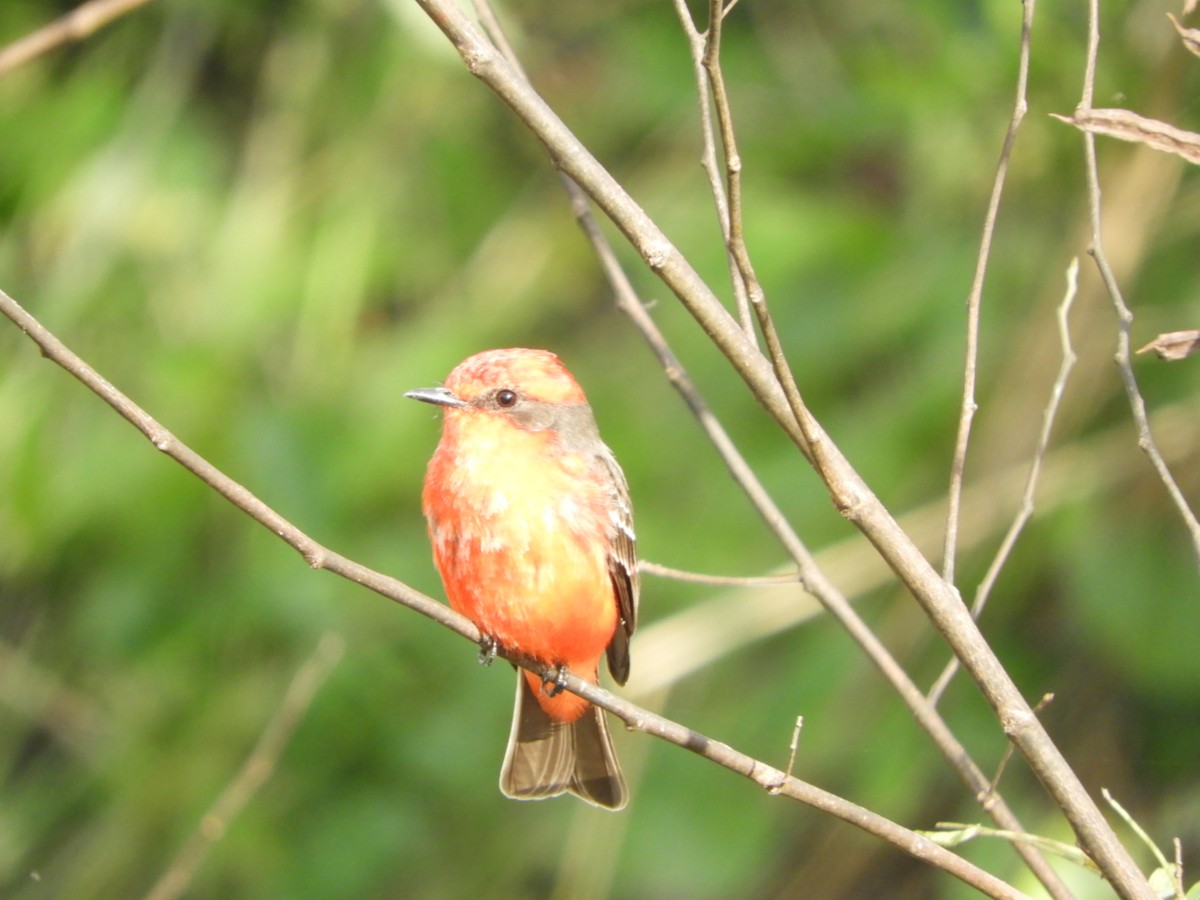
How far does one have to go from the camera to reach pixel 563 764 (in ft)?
14.5

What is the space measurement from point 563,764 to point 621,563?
64 cm

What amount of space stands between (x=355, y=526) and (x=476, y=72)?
12.5ft

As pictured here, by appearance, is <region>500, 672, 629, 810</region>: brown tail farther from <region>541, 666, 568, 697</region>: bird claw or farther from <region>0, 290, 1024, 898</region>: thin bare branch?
<region>0, 290, 1024, 898</region>: thin bare branch

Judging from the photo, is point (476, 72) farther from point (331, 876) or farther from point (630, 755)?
point (331, 876)

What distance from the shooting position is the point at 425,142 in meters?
7.32

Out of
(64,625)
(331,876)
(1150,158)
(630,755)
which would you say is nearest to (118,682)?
(64,625)

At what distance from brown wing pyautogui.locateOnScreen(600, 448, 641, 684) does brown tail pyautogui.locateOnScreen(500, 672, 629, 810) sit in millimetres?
209

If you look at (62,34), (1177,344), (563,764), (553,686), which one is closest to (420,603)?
(1177,344)

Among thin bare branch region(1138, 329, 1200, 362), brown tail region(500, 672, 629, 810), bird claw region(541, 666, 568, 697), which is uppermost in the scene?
thin bare branch region(1138, 329, 1200, 362)

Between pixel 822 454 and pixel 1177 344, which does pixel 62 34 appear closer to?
pixel 822 454

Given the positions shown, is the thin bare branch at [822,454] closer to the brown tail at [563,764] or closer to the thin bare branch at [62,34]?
the thin bare branch at [62,34]

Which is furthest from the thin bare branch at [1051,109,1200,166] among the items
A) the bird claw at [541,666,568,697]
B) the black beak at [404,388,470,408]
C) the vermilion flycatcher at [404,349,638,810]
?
the black beak at [404,388,470,408]

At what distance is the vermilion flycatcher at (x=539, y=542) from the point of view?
3.91 meters

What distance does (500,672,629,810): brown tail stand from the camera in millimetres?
4406
